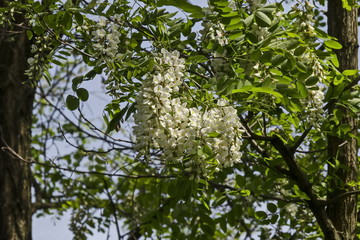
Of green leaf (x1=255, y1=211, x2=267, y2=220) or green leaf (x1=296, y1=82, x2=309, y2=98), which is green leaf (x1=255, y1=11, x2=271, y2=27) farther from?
green leaf (x1=255, y1=211, x2=267, y2=220)

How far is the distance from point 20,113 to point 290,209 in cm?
201

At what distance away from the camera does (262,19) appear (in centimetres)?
206

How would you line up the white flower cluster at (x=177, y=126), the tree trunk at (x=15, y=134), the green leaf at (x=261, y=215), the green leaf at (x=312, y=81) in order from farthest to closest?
the tree trunk at (x=15, y=134) < the green leaf at (x=261, y=215) < the green leaf at (x=312, y=81) < the white flower cluster at (x=177, y=126)

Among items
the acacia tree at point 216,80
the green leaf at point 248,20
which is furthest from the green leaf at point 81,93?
the green leaf at point 248,20

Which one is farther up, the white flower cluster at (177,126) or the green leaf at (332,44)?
the green leaf at (332,44)

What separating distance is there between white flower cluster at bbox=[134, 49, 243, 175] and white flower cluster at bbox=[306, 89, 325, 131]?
0.52 metres

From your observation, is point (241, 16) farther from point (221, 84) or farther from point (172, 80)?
point (172, 80)

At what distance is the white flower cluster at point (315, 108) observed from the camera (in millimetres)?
2320

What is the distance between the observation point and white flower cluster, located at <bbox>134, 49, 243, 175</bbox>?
1877 millimetres

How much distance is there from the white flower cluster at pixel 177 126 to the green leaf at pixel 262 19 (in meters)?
0.33

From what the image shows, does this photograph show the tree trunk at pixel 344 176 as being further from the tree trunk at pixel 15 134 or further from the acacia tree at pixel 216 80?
the tree trunk at pixel 15 134

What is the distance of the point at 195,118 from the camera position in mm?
1925

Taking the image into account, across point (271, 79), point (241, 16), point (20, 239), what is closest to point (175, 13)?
point (241, 16)

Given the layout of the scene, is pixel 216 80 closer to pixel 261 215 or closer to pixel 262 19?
pixel 262 19
